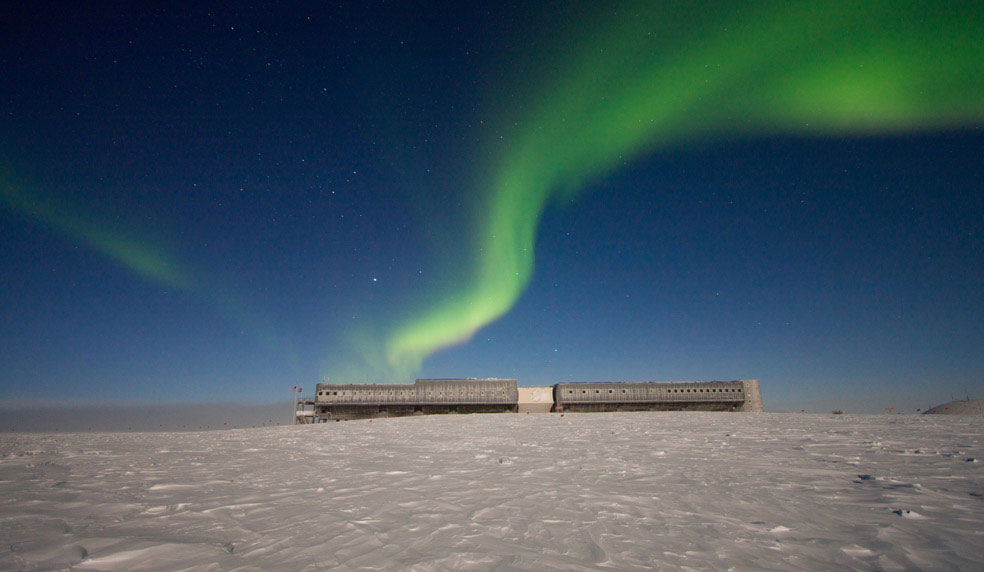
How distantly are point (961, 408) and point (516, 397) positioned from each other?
1964 inches

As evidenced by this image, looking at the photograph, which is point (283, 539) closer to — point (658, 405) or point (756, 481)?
point (756, 481)

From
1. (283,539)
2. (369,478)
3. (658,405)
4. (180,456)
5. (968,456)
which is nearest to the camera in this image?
(283,539)

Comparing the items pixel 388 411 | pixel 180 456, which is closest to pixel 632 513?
pixel 180 456

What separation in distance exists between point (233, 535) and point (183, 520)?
971 millimetres

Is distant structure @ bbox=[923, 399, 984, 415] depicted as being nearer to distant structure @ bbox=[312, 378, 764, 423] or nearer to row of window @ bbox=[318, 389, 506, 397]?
distant structure @ bbox=[312, 378, 764, 423]

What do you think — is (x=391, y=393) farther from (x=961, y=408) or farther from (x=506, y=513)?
(x=961, y=408)

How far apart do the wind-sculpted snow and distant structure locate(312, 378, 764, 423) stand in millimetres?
50641

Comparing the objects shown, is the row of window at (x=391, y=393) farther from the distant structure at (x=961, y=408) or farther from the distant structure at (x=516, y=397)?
the distant structure at (x=961, y=408)

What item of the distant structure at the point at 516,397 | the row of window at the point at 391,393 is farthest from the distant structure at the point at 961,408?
the row of window at the point at 391,393

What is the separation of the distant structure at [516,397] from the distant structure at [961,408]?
19984 mm

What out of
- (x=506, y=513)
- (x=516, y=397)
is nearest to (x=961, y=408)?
(x=516, y=397)

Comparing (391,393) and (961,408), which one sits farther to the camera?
(391,393)

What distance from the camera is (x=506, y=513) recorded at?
4590 mm

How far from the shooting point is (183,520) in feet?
14.1
